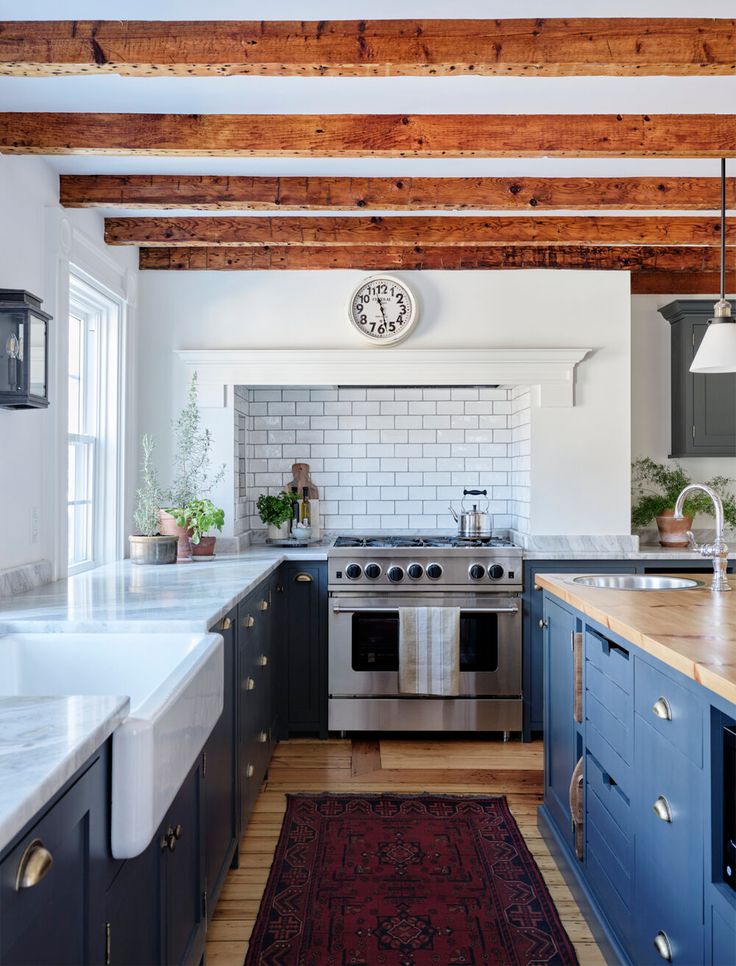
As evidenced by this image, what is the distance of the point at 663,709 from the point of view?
6.21ft

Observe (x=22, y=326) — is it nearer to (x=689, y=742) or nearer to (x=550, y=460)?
(x=689, y=742)

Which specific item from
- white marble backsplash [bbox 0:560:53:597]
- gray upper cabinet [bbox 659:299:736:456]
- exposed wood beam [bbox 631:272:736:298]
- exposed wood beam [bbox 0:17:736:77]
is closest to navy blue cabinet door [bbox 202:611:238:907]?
white marble backsplash [bbox 0:560:53:597]

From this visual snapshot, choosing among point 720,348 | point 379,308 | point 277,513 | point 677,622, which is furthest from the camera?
point 277,513

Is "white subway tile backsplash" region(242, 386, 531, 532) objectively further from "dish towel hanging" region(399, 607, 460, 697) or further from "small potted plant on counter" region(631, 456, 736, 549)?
"dish towel hanging" region(399, 607, 460, 697)

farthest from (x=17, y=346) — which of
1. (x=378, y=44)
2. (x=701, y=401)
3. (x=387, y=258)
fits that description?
(x=701, y=401)

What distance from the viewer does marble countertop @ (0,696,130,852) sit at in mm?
1039

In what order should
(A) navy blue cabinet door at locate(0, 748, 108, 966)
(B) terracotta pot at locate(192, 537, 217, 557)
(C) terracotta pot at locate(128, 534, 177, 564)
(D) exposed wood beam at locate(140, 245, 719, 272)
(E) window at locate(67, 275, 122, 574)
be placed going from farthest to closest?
(D) exposed wood beam at locate(140, 245, 719, 272) < (B) terracotta pot at locate(192, 537, 217, 557) < (E) window at locate(67, 275, 122, 574) < (C) terracotta pot at locate(128, 534, 177, 564) < (A) navy blue cabinet door at locate(0, 748, 108, 966)

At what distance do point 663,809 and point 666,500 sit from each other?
3.19m

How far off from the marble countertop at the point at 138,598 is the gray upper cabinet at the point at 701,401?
8.59 feet

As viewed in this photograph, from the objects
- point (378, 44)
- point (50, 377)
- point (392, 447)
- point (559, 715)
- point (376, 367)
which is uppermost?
point (378, 44)

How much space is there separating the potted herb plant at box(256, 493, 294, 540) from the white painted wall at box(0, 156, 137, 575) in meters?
1.47

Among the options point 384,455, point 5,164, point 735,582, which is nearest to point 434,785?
point 735,582

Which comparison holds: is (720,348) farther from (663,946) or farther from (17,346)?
(17,346)

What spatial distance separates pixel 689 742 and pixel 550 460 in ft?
9.30
